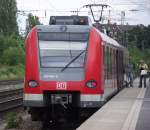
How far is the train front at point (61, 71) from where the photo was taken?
18.7m

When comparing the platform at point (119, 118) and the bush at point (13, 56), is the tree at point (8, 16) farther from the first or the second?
the platform at point (119, 118)

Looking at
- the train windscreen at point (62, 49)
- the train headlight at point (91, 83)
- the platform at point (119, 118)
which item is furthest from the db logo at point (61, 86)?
the platform at point (119, 118)

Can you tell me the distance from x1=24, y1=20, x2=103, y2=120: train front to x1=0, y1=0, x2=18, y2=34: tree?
249ft

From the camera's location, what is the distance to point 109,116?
669 inches

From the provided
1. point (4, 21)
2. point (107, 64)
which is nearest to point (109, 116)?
point (107, 64)

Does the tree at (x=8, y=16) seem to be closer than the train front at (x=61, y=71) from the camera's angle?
No

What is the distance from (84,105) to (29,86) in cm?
165

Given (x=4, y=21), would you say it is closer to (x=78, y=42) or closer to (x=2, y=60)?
(x=2, y=60)

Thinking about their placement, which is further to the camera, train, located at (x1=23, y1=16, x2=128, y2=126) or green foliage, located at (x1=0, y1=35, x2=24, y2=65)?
green foliage, located at (x1=0, y1=35, x2=24, y2=65)

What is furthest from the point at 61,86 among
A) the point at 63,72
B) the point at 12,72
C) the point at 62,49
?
the point at 12,72

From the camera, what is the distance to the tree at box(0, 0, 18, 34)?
95.1 m

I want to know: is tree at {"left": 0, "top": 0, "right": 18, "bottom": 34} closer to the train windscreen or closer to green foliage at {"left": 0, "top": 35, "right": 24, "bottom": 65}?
green foliage at {"left": 0, "top": 35, "right": 24, "bottom": 65}

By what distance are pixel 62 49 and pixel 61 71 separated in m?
0.74

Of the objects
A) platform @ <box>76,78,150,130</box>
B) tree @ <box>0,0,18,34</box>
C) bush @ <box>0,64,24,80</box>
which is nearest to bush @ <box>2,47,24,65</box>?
bush @ <box>0,64,24,80</box>
